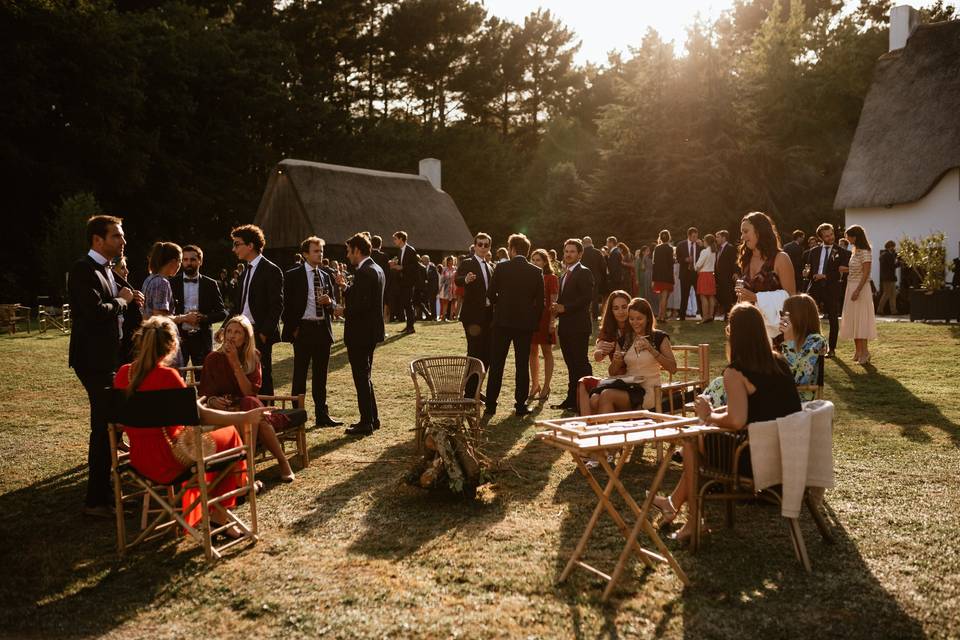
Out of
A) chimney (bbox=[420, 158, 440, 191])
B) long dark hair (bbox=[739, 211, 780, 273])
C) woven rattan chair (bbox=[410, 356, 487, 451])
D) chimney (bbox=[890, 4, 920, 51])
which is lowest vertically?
woven rattan chair (bbox=[410, 356, 487, 451])

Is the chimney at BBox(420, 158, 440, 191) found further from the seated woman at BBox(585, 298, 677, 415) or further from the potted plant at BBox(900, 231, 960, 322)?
the seated woman at BBox(585, 298, 677, 415)

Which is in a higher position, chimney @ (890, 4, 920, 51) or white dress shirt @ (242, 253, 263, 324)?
chimney @ (890, 4, 920, 51)

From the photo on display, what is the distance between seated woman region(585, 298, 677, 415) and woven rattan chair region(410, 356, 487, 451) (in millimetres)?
1065

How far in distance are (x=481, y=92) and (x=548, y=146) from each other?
6.10 metres

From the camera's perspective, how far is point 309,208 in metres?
32.2

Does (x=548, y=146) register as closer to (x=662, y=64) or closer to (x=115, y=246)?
(x=662, y=64)

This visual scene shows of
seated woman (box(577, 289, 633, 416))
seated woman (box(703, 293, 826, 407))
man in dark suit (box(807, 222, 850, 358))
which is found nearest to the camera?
seated woman (box(703, 293, 826, 407))

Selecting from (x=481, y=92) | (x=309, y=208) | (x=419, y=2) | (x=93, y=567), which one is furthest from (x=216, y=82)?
(x=93, y=567)

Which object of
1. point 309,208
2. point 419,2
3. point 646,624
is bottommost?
point 646,624

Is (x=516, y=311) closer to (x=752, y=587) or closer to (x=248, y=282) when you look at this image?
(x=248, y=282)

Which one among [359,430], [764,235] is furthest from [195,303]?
[764,235]

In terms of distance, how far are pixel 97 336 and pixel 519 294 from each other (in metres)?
4.44

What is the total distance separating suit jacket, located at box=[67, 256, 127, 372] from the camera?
5.69 meters

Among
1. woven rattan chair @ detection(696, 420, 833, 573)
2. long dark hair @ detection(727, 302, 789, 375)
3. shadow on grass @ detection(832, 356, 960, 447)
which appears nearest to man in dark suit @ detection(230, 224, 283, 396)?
woven rattan chair @ detection(696, 420, 833, 573)
